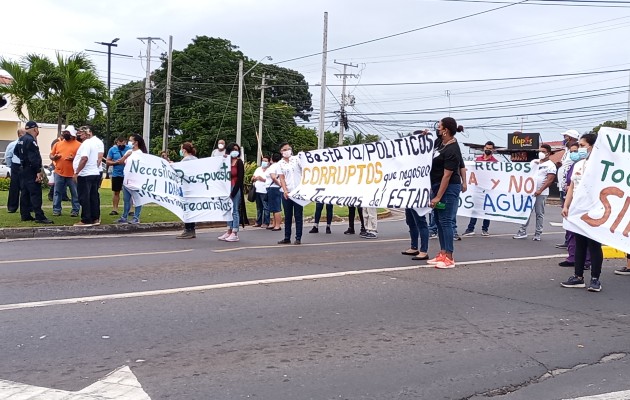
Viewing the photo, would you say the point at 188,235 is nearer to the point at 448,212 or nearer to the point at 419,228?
the point at 419,228

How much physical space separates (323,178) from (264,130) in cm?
5169

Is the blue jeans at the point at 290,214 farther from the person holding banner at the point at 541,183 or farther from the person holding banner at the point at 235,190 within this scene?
the person holding banner at the point at 541,183

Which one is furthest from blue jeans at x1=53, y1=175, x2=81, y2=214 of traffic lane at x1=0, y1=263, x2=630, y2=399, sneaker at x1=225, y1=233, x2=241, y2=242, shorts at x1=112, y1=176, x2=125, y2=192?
traffic lane at x1=0, y1=263, x2=630, y2=399

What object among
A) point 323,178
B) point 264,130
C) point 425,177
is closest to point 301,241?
point 323,178

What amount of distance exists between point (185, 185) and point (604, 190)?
25.6 ft

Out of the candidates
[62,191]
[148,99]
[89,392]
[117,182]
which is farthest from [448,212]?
[148,99]

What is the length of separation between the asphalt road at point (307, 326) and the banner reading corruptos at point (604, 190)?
0.84m

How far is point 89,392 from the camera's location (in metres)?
4.43

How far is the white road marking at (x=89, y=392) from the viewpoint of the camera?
431cm

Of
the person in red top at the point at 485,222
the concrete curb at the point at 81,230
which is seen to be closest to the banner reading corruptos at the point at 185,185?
Result: the concrete curb at the point at 81,230

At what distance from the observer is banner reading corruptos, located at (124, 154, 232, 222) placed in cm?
1279

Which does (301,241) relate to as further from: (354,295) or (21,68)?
(21,68)

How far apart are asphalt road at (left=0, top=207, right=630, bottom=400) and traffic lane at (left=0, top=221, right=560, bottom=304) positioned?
0.04 metres

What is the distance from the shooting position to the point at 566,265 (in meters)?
10.1
